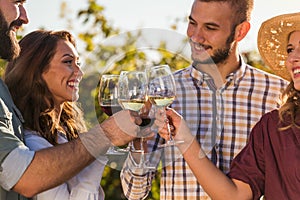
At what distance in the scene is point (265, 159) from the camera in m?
3.64

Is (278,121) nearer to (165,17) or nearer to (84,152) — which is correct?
(84,152)

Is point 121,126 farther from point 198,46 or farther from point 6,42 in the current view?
point 198,46

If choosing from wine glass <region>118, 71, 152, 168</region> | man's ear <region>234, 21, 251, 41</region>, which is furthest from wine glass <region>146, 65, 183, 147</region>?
man's ear <region>234, 21, 251, 41</region>

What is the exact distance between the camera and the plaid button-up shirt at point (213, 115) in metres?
4.10

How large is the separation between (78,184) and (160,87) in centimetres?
61

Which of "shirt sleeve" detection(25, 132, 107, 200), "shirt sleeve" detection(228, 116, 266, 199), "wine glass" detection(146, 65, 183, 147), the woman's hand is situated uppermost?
"wine glass" detection(146, 65, 183, 147)

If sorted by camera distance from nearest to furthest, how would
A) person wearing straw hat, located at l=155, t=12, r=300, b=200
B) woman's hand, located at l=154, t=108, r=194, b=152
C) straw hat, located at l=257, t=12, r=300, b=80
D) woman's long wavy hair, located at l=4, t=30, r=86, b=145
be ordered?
woman's hand, located at l=154, t=108, r=194, b=152 → person wearing straw hat, located at l=155, t=12, r=300, b=200 → woman's long wavy hair, located at l=4, t=30, r=86, b=145 → straw hat, located at l=257, t=12, r=300, b=80

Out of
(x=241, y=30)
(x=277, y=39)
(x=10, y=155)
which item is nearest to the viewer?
(x=10, y=155)

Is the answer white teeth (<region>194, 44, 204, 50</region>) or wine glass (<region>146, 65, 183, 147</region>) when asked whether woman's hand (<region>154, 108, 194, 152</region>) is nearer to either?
wine glass (<region>146, 65, 183, 147</region>)

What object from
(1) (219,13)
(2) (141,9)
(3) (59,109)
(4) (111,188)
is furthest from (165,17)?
(3) (59,109)

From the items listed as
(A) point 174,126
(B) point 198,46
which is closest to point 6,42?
(A) point 174,126

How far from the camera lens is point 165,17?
756 cm

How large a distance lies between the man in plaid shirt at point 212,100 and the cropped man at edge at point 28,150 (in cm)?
63

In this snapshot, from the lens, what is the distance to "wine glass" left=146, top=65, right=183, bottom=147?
3303mm
